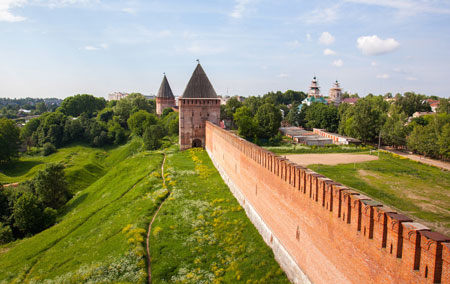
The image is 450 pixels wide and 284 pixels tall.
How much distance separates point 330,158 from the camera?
125 feet

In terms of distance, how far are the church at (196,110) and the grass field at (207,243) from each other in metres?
14.0

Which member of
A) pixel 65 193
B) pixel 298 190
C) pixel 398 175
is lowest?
pixel 65 193

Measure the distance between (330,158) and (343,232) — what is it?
3060 centimetres

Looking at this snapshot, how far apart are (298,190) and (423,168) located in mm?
27774

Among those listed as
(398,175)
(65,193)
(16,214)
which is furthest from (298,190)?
(65,193)

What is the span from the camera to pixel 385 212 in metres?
7.31

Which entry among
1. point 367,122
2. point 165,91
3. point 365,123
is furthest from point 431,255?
point 165,91

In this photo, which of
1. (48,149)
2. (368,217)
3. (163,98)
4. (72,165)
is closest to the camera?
(368,217)

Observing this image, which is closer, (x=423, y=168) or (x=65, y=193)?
(x=65, y=193)

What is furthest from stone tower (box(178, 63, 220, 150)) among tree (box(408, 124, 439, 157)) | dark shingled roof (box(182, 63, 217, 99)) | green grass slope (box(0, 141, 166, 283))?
tree (box(408, 124, 439, 157))

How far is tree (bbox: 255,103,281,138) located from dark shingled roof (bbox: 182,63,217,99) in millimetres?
16739

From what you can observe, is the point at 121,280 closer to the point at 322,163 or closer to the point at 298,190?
the point at 298,190

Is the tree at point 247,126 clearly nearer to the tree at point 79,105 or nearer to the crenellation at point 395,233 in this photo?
the crenellation at point 395,233

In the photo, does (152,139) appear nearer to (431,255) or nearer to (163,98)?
(163,98)
